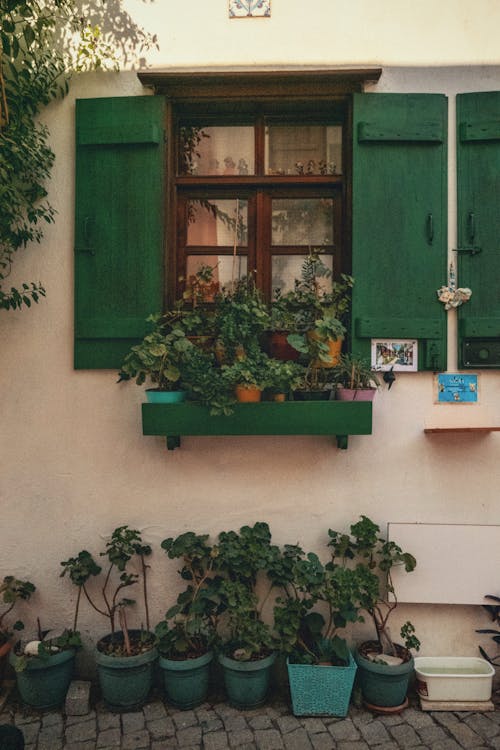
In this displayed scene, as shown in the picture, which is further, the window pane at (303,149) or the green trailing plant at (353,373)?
the window pane at (303,149)

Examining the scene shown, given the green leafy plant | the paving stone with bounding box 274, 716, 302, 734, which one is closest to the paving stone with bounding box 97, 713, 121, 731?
the paving stone with bounding box 274, 716, 302, 734

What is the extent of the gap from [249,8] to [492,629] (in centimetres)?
413

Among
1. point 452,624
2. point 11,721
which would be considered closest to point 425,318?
point 452,624

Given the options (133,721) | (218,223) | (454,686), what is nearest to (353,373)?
(218,223)

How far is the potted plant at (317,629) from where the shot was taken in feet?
11.3

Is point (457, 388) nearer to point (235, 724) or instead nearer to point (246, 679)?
point (246, 679)

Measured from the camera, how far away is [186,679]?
353 cm

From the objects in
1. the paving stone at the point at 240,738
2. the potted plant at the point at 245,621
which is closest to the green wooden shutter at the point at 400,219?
the potted plant at the point at 245,621

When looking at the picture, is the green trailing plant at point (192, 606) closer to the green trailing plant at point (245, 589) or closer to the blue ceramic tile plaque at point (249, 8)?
the green trailing plant at point (245, 589)

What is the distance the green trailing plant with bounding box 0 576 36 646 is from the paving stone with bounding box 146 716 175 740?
99 cm

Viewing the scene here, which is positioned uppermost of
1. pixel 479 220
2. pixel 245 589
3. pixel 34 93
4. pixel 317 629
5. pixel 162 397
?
pixel 34 93

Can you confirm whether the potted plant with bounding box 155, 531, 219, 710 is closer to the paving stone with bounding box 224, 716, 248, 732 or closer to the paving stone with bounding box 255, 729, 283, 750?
the paving stone with bounding box 224, 716, 248, 732

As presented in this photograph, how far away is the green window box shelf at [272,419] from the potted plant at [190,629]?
0.68 meters

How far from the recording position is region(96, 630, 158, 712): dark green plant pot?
3514mm
